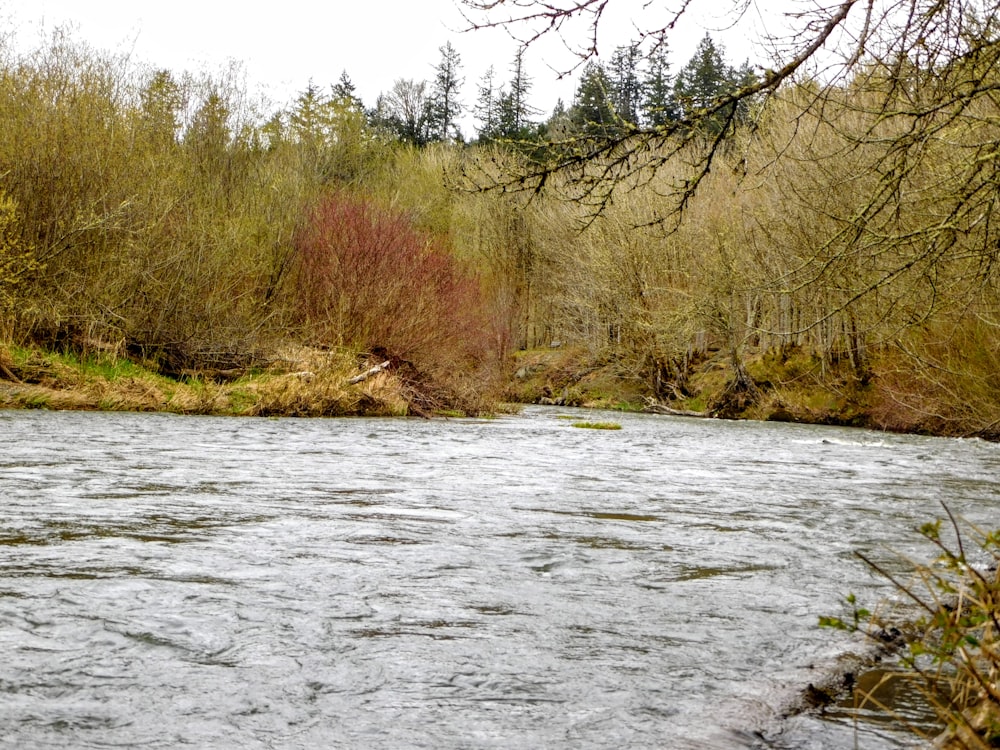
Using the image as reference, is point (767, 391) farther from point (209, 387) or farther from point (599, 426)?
point (209, 387)

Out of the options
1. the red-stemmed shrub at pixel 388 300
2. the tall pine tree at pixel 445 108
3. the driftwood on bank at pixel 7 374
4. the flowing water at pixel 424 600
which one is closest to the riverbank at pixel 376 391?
the driftwood on bank at pixel 7 374

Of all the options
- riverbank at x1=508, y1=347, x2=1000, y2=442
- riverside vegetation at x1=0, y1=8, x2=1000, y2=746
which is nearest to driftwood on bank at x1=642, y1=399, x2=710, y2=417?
riverbank at x1=508, y1=347, x2=1000, y2=442

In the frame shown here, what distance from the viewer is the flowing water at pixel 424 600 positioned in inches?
148

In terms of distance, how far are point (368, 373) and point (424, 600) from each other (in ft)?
55.7

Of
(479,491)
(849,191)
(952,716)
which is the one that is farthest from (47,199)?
(952,716)

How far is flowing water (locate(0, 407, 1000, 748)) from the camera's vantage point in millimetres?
3752

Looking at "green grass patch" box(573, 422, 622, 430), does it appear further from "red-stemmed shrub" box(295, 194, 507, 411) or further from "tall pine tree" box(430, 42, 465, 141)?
"tall pine tree" box(430, 42, 465, 141)

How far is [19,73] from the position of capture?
70.8 feet

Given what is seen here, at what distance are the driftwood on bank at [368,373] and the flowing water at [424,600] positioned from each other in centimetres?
950

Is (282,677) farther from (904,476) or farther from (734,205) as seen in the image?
(734,205)

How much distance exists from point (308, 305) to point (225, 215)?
350 centimetres

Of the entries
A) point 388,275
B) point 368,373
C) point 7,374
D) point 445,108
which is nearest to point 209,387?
point 368,373

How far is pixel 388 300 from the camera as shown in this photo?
2450cm

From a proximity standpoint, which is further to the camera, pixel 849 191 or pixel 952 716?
pixel 849 191
